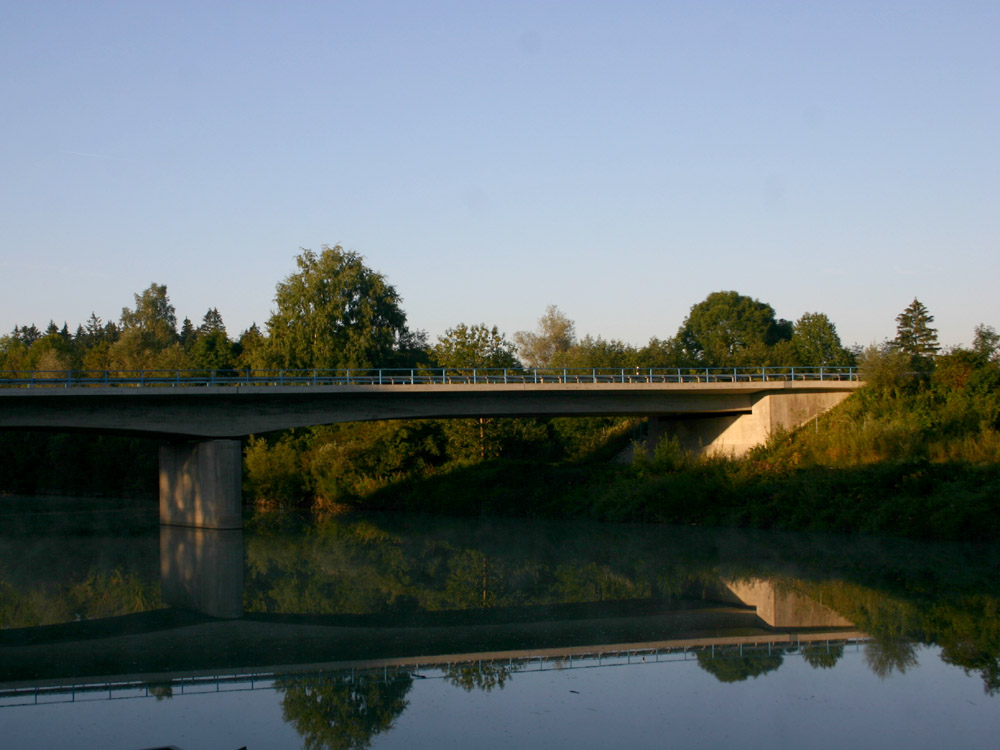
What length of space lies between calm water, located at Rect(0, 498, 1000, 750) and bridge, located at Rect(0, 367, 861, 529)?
34.9ft

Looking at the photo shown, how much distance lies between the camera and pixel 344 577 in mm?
24156

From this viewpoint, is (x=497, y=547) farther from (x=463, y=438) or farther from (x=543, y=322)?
(x=543, y=322)

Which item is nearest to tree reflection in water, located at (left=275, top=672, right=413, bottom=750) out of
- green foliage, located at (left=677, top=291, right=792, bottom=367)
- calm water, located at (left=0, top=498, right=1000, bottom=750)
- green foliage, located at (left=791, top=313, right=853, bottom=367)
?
calm water, located at (left=0, top=498, right=1000, bottom=750)

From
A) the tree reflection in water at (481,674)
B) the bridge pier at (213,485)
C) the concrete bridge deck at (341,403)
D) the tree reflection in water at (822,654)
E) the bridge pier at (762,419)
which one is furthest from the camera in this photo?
the bridge pier at (762,419)

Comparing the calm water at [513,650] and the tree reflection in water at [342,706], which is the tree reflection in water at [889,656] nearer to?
the calm water at [513,650]

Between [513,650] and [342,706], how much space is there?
371 centimetres

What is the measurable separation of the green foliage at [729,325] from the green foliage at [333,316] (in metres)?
31.5

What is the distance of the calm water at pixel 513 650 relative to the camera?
1030cm

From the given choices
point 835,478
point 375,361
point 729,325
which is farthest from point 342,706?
point 729,325

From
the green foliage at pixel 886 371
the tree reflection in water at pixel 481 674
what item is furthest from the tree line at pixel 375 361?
the tree reflection in water at pixel 481 674

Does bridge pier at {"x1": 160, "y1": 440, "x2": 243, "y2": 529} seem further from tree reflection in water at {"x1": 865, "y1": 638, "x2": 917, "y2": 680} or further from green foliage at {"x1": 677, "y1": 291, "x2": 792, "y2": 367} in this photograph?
green foliage at {"x1": 677, "y1": 291, "x2": 792, "y2": 367}

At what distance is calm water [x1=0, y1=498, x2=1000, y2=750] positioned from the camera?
405 inches

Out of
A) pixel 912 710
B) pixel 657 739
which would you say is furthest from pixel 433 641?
pixel 912 710

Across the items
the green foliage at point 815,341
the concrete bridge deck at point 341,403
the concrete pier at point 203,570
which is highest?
the green foliage at point 815,341
